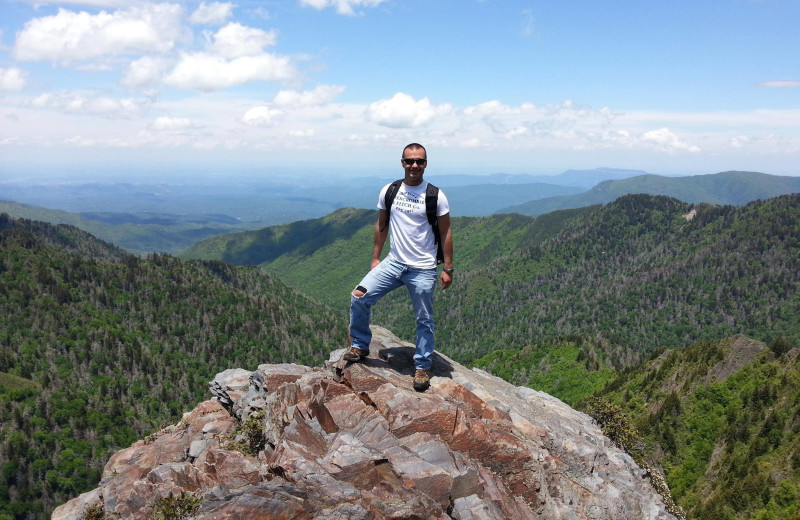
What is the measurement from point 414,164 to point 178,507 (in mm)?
12400

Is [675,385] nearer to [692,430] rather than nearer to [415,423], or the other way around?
[692,430]

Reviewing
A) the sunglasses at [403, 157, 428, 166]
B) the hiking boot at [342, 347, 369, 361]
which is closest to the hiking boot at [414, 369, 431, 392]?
the hiking boot at [342, 347, 369, 361]

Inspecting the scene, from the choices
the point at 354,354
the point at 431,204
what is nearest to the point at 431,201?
the point at 431,204

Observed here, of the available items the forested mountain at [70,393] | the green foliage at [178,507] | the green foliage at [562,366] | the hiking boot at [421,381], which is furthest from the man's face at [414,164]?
the forested mountain at [70,393]

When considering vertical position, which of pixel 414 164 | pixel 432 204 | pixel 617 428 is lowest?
pixel 617 428

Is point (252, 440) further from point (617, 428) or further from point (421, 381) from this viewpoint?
point (617, 428)

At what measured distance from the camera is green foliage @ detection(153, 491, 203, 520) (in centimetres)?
1166

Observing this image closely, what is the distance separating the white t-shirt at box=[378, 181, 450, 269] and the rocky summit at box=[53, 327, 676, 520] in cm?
497

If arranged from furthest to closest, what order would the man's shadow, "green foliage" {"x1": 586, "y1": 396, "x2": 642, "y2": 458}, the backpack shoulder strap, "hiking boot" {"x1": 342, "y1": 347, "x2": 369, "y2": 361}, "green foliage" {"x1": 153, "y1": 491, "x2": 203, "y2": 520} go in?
1. "green foliage" {"x1": 586, "y1": 396, "x2": 642, "y2": 458}
2. the man's shadow
3. "hiking boot" {"x1": 342, "y1": 347, "x2": 369, "y2": 361}
4. the backpack shoulder strap
5. "green foliage" {"x1": 153, "y1": 491, "x2": 203, "y2": 520}

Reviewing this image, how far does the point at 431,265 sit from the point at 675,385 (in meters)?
97.1

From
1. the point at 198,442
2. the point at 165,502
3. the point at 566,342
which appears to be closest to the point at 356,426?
the point at 165,502

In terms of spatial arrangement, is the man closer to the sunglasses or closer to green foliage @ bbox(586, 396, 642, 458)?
the sunglasses

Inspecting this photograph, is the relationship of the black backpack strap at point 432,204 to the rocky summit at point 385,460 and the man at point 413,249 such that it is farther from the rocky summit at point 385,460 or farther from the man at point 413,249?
the rocky summit at point 385,460

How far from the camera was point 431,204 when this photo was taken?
51.6ft
